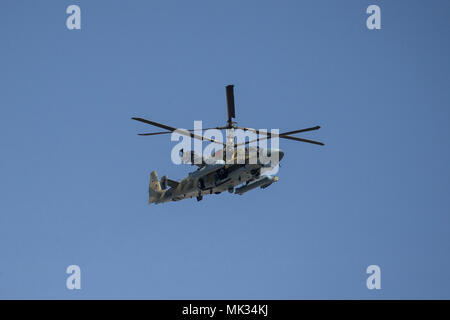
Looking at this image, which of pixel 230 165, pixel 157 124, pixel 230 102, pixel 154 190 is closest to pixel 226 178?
pixel 230 165

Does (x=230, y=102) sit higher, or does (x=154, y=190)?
(x=230, y=102)

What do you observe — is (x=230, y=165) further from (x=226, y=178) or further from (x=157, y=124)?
(x=157, y=124)

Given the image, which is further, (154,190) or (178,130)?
(154,190)

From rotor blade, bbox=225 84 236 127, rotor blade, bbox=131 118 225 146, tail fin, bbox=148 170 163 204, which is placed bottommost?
tail fin, bbox=148 170 163 204

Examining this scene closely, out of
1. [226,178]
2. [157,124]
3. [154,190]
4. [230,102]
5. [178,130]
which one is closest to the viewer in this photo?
[157,124]

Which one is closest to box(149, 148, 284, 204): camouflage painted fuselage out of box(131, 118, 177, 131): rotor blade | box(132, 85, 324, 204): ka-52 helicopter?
box(132, 85, 324, 204): ka-52 helicopter

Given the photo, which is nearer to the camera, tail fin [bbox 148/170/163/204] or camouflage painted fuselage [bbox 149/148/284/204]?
camouflage painted fuselage [bbox 149/148/284/204]

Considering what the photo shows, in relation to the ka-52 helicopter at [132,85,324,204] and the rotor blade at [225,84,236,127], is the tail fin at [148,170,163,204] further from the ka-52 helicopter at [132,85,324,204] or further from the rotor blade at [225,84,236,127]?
the rotor blade at [225,84,236,127]

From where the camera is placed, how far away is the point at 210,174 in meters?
54.3

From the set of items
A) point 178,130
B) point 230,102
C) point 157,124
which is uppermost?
point 230,102

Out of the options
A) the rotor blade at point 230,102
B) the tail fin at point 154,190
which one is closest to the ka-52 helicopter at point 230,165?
the rotor blade at point 230,102
